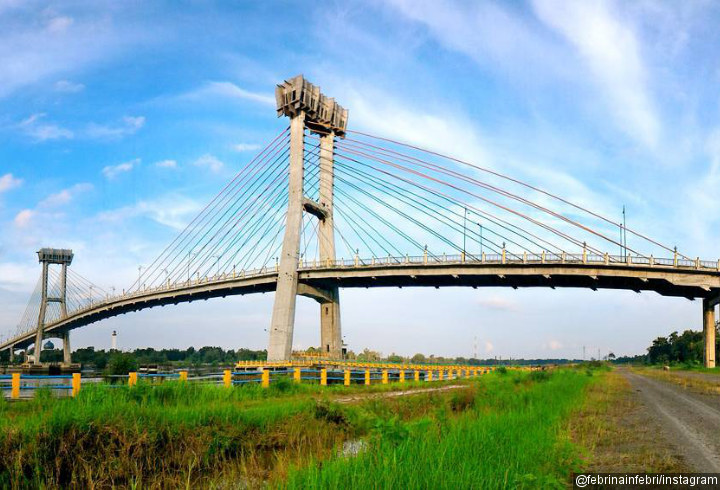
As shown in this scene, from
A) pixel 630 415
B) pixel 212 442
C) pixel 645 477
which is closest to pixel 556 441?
pixel 645 477

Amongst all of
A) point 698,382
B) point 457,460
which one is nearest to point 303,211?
point 698,382

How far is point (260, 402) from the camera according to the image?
15.6 m

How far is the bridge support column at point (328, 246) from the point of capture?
60094mm

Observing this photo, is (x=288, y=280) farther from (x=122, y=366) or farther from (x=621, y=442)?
(x=621, y=442)

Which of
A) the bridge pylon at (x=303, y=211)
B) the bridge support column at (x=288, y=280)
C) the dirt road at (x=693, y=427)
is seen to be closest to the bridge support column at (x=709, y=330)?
the bridge pylon at (x=303, y=211)

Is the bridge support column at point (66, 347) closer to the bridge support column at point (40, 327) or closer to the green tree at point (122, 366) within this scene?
the bridge support column at point (40, 327)

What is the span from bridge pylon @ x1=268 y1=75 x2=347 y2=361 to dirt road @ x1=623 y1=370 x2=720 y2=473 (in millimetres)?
41241

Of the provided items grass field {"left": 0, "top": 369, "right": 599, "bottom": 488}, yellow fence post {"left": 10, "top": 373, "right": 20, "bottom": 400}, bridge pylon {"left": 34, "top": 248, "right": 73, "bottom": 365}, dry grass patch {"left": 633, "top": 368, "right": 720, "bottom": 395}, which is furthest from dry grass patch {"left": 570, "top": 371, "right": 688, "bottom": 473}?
bridge pylon {"left": 34, "top": 248, "right": 73, "bottom": 365}

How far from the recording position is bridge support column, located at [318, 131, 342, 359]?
6009 cm

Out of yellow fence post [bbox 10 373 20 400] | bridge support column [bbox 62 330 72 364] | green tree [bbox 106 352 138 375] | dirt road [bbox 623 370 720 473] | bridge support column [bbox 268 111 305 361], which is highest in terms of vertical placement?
bridge support column [bbox 268 111 305 361]

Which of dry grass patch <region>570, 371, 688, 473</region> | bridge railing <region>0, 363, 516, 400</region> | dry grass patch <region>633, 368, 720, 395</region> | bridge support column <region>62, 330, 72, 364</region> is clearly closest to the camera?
dry grass patch <region>570, 371, 688, 473</region>

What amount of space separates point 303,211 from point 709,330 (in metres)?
42.9

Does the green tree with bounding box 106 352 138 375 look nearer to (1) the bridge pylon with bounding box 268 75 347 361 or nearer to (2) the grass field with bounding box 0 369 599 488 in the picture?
(1) the bridge pylon with bounding box 268 75 347 361

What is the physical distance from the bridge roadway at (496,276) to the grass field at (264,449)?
42.7 m
